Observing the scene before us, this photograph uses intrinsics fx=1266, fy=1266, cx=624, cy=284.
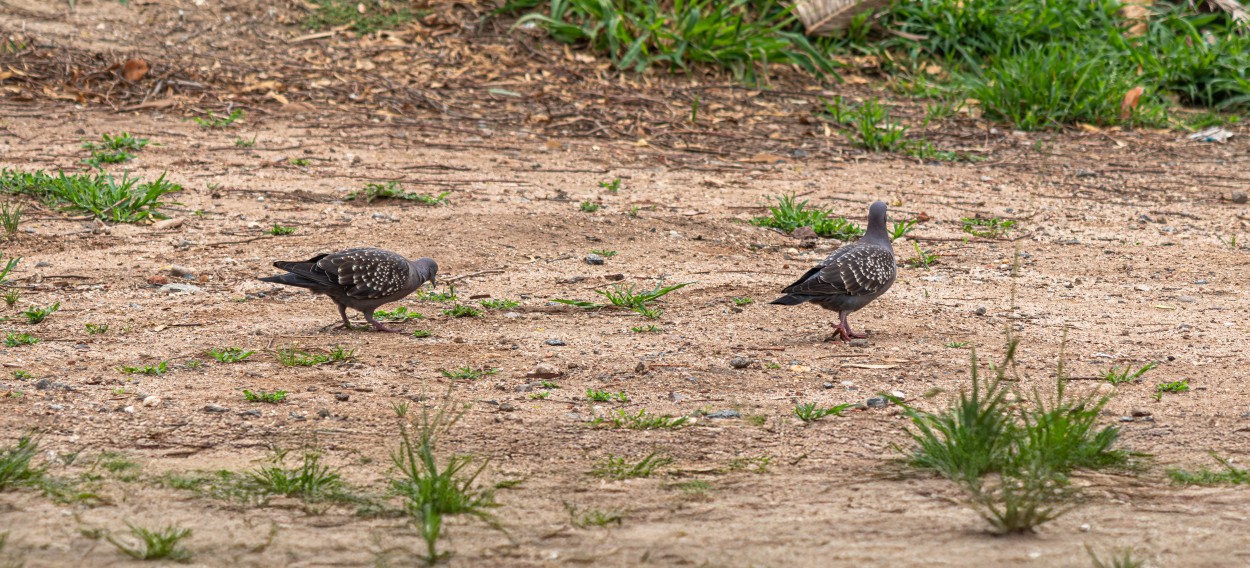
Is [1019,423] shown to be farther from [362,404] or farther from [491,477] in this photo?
[362,404]

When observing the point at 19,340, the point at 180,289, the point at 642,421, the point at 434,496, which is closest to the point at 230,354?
the point at 19,340

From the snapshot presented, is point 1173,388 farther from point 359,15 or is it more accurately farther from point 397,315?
point 359,15

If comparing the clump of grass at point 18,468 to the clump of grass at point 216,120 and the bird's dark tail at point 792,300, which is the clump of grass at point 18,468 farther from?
the clump of grass at point 216,120

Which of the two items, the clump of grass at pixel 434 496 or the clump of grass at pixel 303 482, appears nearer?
the clump of grass at pixel 434 496

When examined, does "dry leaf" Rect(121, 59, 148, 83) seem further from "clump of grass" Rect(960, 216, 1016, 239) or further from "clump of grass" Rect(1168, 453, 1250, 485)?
"clump of grass" Rect(1168, 453, 1250, 485)

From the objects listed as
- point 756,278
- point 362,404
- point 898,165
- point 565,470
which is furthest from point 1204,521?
point 898,165

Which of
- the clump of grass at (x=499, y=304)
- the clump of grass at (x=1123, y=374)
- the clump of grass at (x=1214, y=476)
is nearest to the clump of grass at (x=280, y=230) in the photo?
the clump of grass at (x=499, y=304)

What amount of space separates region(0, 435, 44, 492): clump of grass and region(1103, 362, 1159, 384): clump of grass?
170 inches

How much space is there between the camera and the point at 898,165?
10664 mm

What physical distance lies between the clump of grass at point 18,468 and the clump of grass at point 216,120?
664cm

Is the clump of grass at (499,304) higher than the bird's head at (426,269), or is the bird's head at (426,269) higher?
the bird's head at (426,269)

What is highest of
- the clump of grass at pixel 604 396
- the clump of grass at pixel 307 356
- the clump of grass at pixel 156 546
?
the clump of grass at pixel 604 396

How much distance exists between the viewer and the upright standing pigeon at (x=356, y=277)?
21.0ft

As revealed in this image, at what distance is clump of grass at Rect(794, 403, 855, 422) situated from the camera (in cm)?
520
